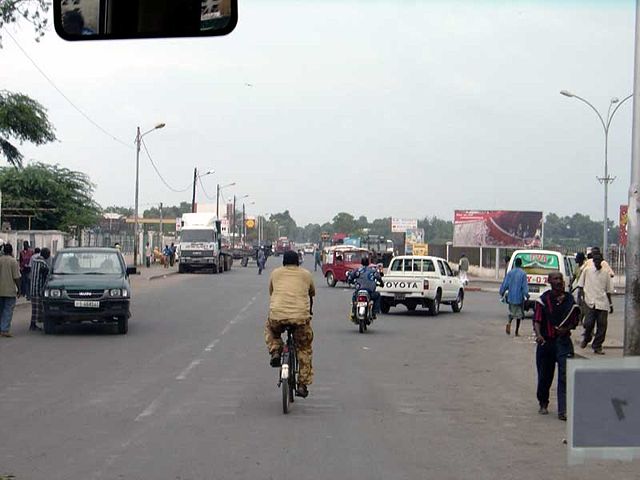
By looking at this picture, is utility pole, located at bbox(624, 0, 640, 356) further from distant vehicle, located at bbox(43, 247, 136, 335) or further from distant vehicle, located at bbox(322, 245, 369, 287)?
distant vehicle, located at bbox(322, 245, 369, 287)

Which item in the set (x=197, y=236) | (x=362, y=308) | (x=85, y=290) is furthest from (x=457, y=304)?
(x=197, y=236)

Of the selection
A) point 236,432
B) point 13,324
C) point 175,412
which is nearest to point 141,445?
point 236,432

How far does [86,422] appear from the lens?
9.60 metres

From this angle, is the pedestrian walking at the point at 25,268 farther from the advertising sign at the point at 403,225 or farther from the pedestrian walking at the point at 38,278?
the advertising sign at the point at 403,225

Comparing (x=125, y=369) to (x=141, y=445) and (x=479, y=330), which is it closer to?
(x=141, y=445)

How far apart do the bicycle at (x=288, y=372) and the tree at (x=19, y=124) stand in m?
24.4

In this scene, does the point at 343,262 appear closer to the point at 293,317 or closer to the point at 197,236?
the point at 197,236

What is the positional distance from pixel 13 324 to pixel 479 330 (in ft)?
36.2

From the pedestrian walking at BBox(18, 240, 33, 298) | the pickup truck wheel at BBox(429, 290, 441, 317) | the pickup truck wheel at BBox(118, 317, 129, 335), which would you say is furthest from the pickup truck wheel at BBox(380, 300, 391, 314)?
the pedestrian walking at BBox(18, 240, 33, 298)

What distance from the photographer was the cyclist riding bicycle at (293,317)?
422 inches

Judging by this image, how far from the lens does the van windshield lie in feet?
85.6

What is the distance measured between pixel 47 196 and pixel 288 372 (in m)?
45.4

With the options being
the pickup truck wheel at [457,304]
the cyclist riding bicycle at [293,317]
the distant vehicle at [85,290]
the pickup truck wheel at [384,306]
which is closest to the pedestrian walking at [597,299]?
the cyclist riding bicycle at [293,317]

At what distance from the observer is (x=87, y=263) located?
19703 mm
